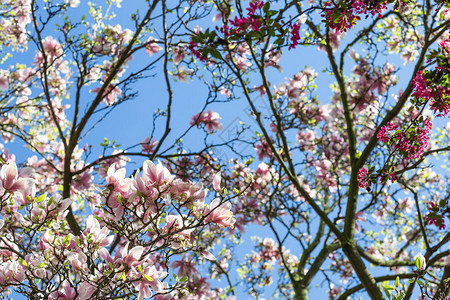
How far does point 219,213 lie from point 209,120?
248 cm

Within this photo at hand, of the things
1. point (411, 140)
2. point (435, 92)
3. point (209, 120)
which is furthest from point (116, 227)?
point (209, 120)

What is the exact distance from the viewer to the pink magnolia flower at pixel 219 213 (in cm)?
187

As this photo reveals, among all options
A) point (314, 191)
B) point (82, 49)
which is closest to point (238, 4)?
point (82, 49)

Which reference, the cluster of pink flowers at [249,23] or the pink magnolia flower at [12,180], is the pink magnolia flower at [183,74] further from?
the pink magnolia flower at [12,180]

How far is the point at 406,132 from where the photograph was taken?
6.59 ft

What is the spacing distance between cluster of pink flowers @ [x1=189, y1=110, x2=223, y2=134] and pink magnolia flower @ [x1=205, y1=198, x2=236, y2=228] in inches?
95.7

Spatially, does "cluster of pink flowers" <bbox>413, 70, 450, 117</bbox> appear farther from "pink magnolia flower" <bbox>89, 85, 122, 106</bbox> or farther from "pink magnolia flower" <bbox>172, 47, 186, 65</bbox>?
"pink magnolia flower" <bbox>89, 85, 122, 106</bbox>

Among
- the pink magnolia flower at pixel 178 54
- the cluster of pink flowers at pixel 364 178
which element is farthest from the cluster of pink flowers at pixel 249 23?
the pink magnolia flower at pixel 178 54

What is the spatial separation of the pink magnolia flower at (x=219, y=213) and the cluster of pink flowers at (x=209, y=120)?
2.43m

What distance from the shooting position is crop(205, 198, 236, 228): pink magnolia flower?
1865 mm

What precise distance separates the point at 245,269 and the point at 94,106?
5.01 meters

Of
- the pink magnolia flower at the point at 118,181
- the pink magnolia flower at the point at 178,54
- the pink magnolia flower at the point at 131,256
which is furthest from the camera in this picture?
the pink magnolia flower at the point at 178,54

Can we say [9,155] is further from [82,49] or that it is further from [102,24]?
[102,24]

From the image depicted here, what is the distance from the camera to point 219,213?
73.6 inches
